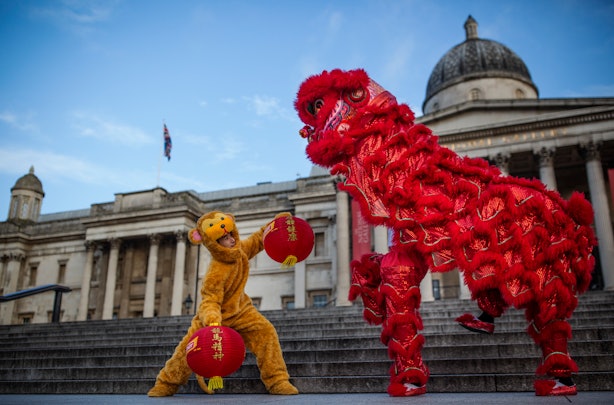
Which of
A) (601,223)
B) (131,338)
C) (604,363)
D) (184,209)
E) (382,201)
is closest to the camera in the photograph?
(382,201)

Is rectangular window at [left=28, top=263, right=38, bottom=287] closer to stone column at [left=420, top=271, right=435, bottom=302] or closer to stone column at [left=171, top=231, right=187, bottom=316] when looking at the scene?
stone column at [left=171, top=231, right=187, bottom=316]

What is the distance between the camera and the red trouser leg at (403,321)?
4430 mm

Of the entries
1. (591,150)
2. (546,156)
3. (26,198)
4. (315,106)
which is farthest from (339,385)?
(26,198)

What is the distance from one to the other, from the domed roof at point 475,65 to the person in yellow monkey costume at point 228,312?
26095 mm

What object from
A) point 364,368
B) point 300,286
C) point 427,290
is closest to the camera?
point 364,368

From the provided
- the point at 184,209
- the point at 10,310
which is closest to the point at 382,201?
the point at 184,209

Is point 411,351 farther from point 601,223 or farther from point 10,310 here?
point 10,310

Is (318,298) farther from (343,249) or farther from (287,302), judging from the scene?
(343,249)

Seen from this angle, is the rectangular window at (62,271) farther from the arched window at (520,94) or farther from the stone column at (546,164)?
the arched window at (520,94)

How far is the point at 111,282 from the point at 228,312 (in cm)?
2537

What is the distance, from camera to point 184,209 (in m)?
28.4

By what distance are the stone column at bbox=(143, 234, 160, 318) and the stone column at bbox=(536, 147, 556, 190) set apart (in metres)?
20.5

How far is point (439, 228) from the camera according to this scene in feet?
14.9

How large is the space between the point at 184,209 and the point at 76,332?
14810 mm
